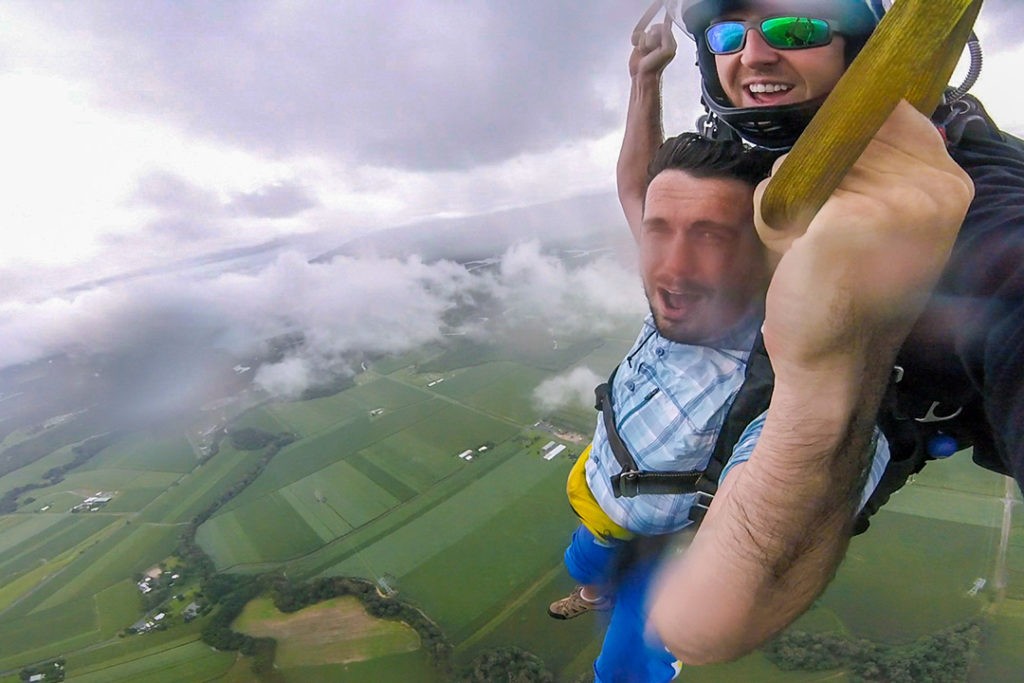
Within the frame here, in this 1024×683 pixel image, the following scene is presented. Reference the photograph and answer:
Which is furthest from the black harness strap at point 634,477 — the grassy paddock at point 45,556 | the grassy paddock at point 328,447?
the grassy paddock at point 45,556

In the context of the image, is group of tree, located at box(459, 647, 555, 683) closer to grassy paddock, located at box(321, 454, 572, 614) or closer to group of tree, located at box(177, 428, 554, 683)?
group of tree, located at box(177, 428, 554, 683)

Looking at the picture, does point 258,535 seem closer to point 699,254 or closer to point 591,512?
point 591,512

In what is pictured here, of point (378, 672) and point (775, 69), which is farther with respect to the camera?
point (378, 672)

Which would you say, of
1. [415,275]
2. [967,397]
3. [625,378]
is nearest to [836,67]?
[967,397]

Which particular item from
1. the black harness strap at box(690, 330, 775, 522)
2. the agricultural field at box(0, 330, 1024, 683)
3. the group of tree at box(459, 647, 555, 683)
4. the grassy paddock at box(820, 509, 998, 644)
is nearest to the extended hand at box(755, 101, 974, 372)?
the black harness strap at box(690, 330, 775, 522)

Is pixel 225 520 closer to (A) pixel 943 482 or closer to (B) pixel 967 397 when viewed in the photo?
(B) pixel 967 397

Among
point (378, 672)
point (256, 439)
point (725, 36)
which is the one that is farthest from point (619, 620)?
point (256, 439)

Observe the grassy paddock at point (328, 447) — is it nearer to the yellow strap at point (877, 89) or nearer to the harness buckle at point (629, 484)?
the harness buckle at point (629, 484)
